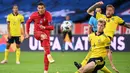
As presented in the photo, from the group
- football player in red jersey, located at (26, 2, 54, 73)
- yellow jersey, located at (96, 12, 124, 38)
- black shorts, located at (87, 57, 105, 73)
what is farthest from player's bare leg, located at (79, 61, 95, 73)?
yellow jersey, located at (96, 12, 124, 38)

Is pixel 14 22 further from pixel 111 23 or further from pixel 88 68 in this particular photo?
pixel 88 68

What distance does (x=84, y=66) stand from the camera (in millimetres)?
12250

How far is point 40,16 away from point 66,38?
541 inches

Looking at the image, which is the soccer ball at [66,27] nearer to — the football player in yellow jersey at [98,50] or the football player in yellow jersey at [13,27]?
the football player in yellow jersey at [13,27]

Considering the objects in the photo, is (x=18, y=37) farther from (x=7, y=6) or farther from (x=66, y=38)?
(x=7, y=6)

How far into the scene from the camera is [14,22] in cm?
2069

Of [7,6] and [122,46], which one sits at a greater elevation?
[7,6]

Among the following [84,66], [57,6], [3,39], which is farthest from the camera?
[57,6]

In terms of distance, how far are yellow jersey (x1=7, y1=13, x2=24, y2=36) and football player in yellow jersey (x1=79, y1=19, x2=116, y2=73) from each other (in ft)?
27.4

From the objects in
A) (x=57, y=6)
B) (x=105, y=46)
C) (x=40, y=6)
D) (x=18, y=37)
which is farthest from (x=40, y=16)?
(x=57, y=6)

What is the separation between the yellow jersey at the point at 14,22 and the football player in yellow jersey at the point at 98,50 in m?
8.36

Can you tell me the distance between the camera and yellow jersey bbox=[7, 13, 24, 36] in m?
20.5

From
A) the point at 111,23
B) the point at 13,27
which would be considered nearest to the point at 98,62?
the point at 111,23

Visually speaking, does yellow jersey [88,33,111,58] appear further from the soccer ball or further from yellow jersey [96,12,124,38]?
the soccer ball
